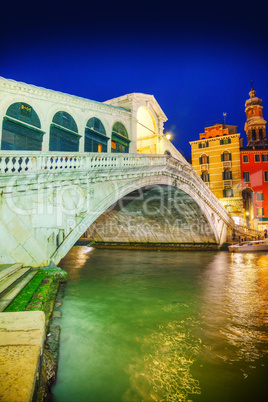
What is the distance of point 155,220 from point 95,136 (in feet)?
30.3

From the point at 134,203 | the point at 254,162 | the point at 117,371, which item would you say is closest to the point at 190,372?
the point at 117,371

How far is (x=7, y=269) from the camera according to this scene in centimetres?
566

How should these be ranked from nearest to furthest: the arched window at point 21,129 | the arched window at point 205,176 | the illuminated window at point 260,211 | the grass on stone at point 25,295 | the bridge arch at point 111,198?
the grass on stone at point 25,295 → the bridge arch at point 111,198 → the arched window at point 21,129 → the illuminated window at point 260,211 → the arched window at point 205,176

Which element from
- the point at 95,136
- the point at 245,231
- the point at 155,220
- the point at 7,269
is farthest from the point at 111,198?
the point at 245,231

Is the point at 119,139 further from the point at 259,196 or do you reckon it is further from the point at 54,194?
the point at 259,196

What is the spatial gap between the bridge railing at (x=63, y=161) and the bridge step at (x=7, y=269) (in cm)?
240

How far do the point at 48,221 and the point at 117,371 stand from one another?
4.60 metres

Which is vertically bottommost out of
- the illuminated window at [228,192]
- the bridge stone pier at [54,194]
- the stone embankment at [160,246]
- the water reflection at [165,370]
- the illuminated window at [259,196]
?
the water reflection at [165,370]

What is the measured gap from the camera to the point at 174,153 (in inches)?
808

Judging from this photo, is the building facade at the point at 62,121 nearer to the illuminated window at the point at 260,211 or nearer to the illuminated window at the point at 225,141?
the illuminated window at the point at 225,141

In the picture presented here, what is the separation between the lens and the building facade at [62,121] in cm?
905

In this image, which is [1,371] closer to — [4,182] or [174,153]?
[4,182]

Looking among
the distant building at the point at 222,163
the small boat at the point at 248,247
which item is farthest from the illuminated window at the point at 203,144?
the small boat at the point at 248,247

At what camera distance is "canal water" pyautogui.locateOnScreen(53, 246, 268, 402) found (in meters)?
3.32
